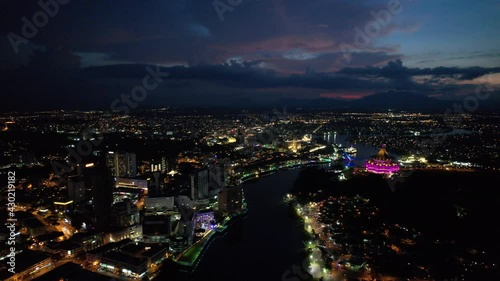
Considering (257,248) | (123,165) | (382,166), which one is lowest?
(257,248)

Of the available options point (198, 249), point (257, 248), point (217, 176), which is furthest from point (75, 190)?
point (257, 248)

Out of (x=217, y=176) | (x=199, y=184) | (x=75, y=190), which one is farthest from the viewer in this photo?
(x=217, y=176)

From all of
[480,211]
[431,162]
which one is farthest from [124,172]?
[431,162]

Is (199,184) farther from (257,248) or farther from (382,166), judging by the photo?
(382,166)

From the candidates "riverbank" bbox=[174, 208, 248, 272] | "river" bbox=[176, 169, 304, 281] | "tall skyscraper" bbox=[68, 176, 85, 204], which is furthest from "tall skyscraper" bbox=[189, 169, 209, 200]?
"tall skyscraper" bbox=[68, 176, 85, 204]

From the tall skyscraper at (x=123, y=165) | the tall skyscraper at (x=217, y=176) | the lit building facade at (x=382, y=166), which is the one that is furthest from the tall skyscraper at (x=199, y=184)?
the lit building facade at (x=382, y=166)

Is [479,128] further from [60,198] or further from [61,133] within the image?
[61,133]

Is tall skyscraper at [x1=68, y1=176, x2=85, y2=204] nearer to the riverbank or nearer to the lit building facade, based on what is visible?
the riverbank
